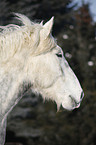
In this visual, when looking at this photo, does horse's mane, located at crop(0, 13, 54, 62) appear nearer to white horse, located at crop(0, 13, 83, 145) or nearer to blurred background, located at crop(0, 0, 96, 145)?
white horse, located at crop(0, 13, 83, 145)

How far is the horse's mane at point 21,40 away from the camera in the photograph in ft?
6.25

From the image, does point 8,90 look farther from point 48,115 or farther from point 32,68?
point 48,115

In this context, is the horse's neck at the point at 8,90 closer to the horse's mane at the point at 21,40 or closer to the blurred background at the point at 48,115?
the horse's mane at the point at 21,40

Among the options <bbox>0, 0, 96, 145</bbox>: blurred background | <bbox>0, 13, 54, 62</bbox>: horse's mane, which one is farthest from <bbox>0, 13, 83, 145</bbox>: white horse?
<bbox>0, 0, 96, 145</bbox>: blurred background

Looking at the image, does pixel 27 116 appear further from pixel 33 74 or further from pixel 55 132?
pixel 33 74

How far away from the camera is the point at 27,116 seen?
21.3 ft

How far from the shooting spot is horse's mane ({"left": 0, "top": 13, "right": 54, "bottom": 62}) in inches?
75.0

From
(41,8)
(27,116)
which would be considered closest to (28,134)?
(27,116)

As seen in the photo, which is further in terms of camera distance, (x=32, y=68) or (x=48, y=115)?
(x=48, y=115)

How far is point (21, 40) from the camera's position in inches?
77.0

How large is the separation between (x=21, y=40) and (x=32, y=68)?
0.27 m

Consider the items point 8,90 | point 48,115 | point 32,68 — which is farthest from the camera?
point 48,115

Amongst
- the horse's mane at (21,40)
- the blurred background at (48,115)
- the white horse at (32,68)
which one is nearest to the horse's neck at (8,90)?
the white horse at (32,68)

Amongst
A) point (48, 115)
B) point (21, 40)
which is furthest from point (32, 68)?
point (48, 115)
